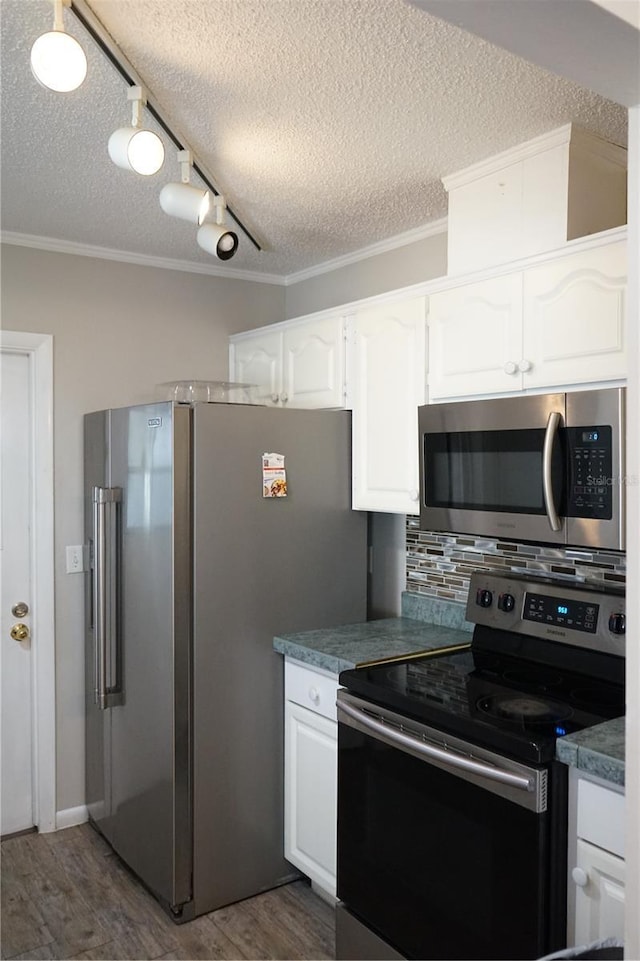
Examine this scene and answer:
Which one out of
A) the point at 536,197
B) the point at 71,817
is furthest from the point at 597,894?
the point at 71,817

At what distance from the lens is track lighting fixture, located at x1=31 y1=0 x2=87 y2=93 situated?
1353mm

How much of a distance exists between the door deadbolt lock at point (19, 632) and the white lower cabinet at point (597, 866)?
2236mm

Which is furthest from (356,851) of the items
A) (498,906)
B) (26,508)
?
(26,508)

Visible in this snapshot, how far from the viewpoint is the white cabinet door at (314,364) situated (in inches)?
110

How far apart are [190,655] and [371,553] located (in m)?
0.96

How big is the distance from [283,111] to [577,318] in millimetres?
923

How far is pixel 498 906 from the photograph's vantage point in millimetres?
1727

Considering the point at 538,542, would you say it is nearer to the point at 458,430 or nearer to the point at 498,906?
the point at 458,430

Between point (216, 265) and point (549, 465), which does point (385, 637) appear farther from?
point (216, 265)

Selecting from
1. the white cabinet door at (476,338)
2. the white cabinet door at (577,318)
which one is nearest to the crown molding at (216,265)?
the white cabinet door at (476,338)

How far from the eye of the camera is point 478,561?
265 centimetres

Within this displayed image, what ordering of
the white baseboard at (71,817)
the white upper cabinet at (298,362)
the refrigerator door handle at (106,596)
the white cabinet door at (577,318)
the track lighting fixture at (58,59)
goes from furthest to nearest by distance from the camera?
the white baseboard at (71,817) → the white upper cabinet at (298,362) → the refrigerator door handle at (106,596) → the white cabinet door at (577,318) → the track lighting fixture at (58,59)

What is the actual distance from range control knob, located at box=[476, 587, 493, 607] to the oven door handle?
571 mm

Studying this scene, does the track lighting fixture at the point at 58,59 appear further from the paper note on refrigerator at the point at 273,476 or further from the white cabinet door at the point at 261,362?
the white cabinet door at the point at 261,362
